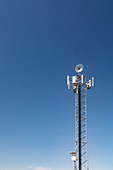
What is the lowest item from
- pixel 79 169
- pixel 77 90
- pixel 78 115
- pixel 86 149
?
pixel 79 169

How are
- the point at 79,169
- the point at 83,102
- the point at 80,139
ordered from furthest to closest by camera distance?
the point at 83,102 → the point at 80,139 → the point at 79,169

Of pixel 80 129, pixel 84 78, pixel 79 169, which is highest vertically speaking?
pixel 84 78

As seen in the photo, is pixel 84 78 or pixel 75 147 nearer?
pixel 75 147

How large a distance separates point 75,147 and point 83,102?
6.62 m

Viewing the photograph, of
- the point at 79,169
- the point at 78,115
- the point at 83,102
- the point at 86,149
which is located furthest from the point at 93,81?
the point at 79,169

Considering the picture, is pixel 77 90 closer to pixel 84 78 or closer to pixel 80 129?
pixel 84 78

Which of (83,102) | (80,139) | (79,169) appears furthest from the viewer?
(83,102)

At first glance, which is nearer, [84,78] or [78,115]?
[78,115]

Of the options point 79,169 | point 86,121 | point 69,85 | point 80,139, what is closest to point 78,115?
point 86,121

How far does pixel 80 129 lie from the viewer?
24969 millimetres

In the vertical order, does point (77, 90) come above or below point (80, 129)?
above

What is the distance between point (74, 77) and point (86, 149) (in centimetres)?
Answer: 1066

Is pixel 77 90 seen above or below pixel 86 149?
above

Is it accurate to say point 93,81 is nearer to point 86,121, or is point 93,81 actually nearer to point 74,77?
point 74,77
